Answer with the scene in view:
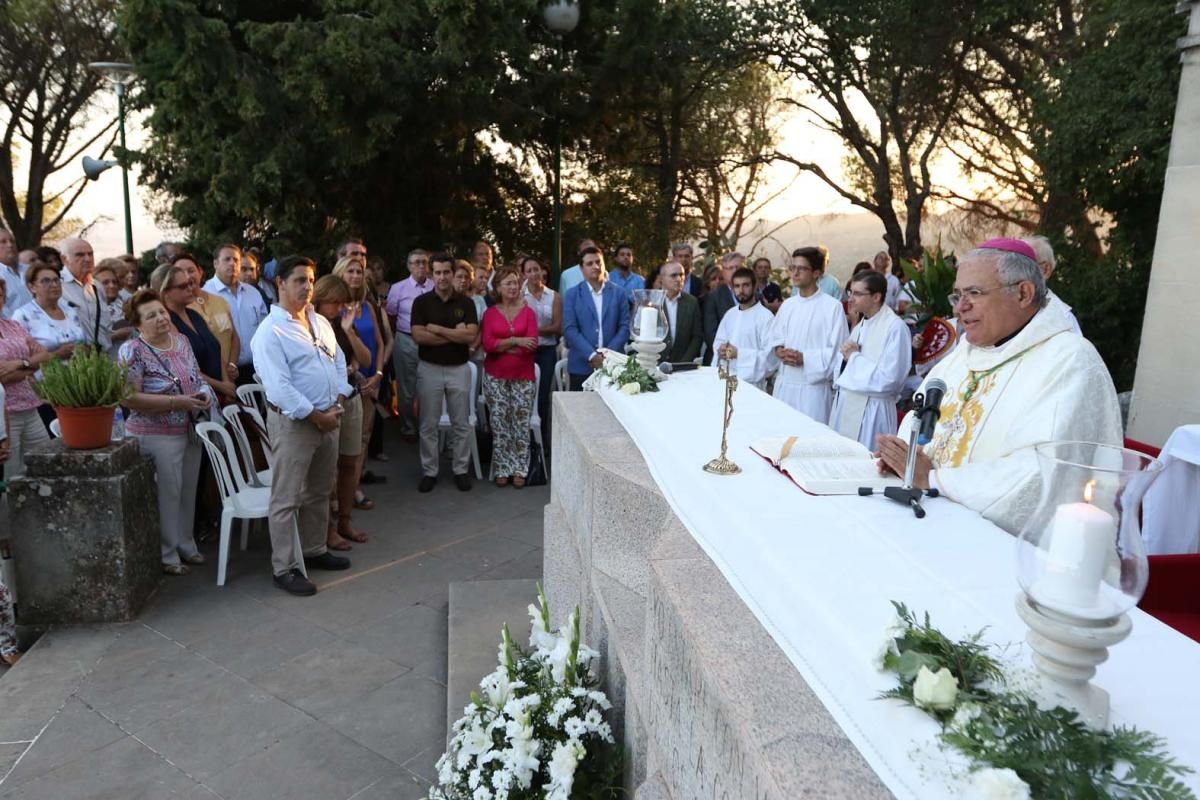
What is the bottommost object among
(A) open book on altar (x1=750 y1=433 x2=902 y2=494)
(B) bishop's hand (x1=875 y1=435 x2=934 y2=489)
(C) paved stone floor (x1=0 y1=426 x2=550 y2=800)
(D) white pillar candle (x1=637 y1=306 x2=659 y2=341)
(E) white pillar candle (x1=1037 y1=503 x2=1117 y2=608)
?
(C) paved stone floor (x1=0 y1=426 x2=550 y2=800)

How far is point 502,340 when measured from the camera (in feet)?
22.9

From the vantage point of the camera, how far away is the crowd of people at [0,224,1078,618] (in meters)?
4.88

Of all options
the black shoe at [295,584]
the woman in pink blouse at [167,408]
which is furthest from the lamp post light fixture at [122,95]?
the black shoe at [295,584]

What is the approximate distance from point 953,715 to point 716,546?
86 centimetres

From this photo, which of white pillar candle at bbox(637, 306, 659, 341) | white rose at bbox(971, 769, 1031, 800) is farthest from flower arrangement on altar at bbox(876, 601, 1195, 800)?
white pillar candle at bbox(637, 306, 659, 341)

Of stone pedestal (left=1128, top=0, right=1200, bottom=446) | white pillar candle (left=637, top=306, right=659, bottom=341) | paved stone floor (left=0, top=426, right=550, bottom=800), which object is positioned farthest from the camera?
stone pedestal (left=1128, top=0, right=1200, bottom=446)

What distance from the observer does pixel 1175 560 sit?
3.08m

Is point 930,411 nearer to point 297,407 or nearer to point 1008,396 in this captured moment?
point 1008,396

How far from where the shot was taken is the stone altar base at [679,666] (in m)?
1.35

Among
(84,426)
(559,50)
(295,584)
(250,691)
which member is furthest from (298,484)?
(559,50)

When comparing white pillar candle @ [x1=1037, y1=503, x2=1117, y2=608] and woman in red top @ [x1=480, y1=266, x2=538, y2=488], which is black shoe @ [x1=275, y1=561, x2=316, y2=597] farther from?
white pillar candle @ [x1=1037, y1=503, x2=1117, y2=608]

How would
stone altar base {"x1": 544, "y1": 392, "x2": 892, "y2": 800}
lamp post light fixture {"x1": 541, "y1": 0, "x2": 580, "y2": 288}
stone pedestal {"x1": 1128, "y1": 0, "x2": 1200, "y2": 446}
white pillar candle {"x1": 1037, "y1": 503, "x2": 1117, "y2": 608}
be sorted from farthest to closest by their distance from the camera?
1. lamp post light fixture {"x1": 541, "y1": 0, "x2": 580, "y2": 288}
2. stone pedestal {"x1": 1128, "y1": 0, "x2": 1200, "y2": 446}
3. stone altar base {"x1": 544, "y1": 392, "x2": 892, "y2": 800}
4. white pillar candle {"x1": 1037, "y1": 503, "x2": 1117, "y2": 608}

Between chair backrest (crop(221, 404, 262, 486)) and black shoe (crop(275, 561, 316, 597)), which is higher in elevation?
chair backrest (crop(221, 404, 262, 486))

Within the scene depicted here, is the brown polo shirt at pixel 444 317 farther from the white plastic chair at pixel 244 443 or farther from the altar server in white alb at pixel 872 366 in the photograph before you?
the altar server in white alb at pixel 872 366
